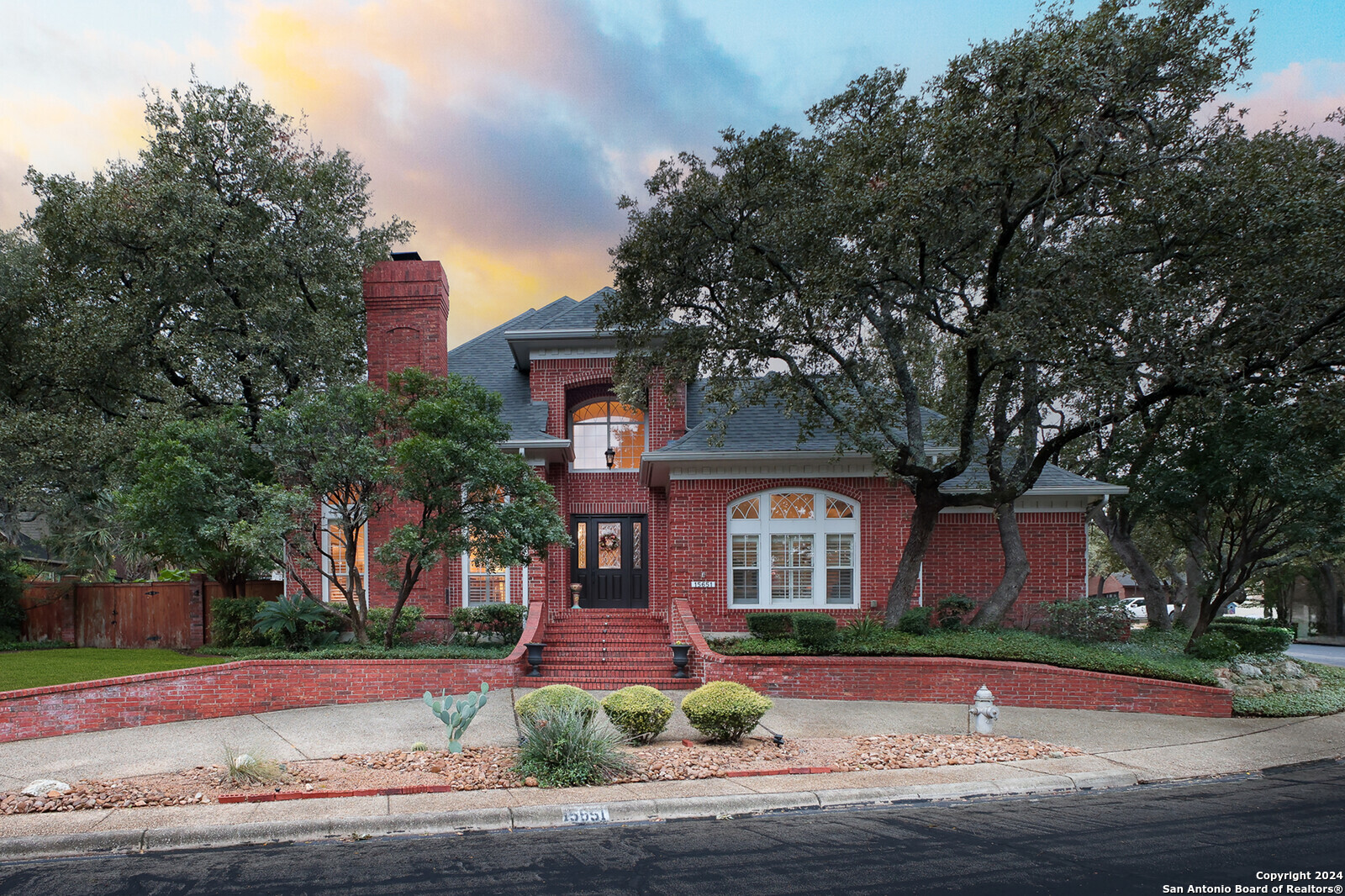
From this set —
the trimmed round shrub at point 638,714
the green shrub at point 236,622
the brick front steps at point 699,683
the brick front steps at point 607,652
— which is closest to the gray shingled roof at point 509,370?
the brick front steps at point 607,652

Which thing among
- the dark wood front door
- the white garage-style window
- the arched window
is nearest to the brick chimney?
the arched window

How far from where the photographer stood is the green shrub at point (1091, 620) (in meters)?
14.3

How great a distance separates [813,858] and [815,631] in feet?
22.4

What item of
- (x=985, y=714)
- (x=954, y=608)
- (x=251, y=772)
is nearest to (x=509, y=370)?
(x=954, y=608)

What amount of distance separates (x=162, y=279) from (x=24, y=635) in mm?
8634

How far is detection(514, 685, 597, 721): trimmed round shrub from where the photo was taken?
818cm

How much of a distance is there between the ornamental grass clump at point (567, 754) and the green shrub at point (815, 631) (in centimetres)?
531

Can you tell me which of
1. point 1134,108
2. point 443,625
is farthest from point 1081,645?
point 443,625

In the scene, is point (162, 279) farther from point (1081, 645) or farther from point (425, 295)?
point (1081, 645)

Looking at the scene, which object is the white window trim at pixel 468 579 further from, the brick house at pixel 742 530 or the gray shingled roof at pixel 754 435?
the gray shingled roof at pixel 754 435

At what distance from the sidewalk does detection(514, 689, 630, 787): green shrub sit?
0.22 metres

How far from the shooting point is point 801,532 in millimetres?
15992

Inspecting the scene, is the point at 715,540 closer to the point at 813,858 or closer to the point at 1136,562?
the point at 813,858

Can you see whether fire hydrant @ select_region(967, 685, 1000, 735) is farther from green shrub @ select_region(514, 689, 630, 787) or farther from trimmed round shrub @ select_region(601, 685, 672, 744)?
green shrub @ select_region(514, 689, 630, 787)
